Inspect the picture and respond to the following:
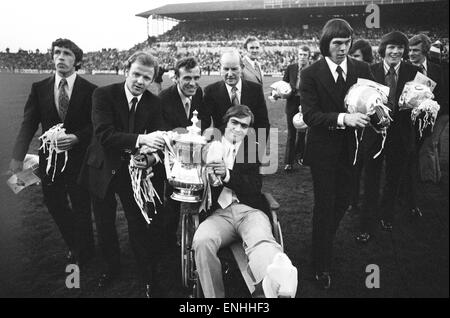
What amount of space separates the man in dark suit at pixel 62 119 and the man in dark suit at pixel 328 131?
70.7 inches

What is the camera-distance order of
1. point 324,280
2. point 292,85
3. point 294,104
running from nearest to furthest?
point 324,280, point 292,85, point 294,104

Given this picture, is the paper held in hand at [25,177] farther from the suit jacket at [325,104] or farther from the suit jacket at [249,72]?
the suit jacket at [249,72]

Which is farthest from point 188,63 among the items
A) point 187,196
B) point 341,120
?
point 341,120

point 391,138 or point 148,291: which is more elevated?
point 391,138

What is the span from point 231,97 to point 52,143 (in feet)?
5.15

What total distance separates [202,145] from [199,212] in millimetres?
624

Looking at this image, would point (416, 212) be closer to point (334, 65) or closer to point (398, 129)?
point (398, 129)

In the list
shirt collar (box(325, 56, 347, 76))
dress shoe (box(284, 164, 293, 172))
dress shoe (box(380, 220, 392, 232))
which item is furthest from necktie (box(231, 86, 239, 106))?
dress shoe (box(284, 164, 293, 172))

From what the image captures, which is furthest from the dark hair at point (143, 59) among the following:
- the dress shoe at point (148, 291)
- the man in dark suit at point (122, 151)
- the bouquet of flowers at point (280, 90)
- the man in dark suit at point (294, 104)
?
the man in dark suit at point (294, 104)

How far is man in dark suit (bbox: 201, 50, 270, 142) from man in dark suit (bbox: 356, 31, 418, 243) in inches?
39.2

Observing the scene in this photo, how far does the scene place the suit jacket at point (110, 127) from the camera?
8.32 ft

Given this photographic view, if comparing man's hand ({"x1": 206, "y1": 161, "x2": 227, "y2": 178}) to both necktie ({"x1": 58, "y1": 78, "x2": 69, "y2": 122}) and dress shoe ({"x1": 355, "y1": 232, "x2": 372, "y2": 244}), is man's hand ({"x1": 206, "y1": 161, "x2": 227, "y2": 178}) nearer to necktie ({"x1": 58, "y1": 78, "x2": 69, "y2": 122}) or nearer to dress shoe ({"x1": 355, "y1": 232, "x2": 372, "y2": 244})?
necktie ({"x1": 58, "y1": 78, "x2": 69, "y2": 122})

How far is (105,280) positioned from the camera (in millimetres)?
2818

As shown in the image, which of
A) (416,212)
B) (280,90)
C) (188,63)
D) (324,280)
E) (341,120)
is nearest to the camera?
(341,120)
